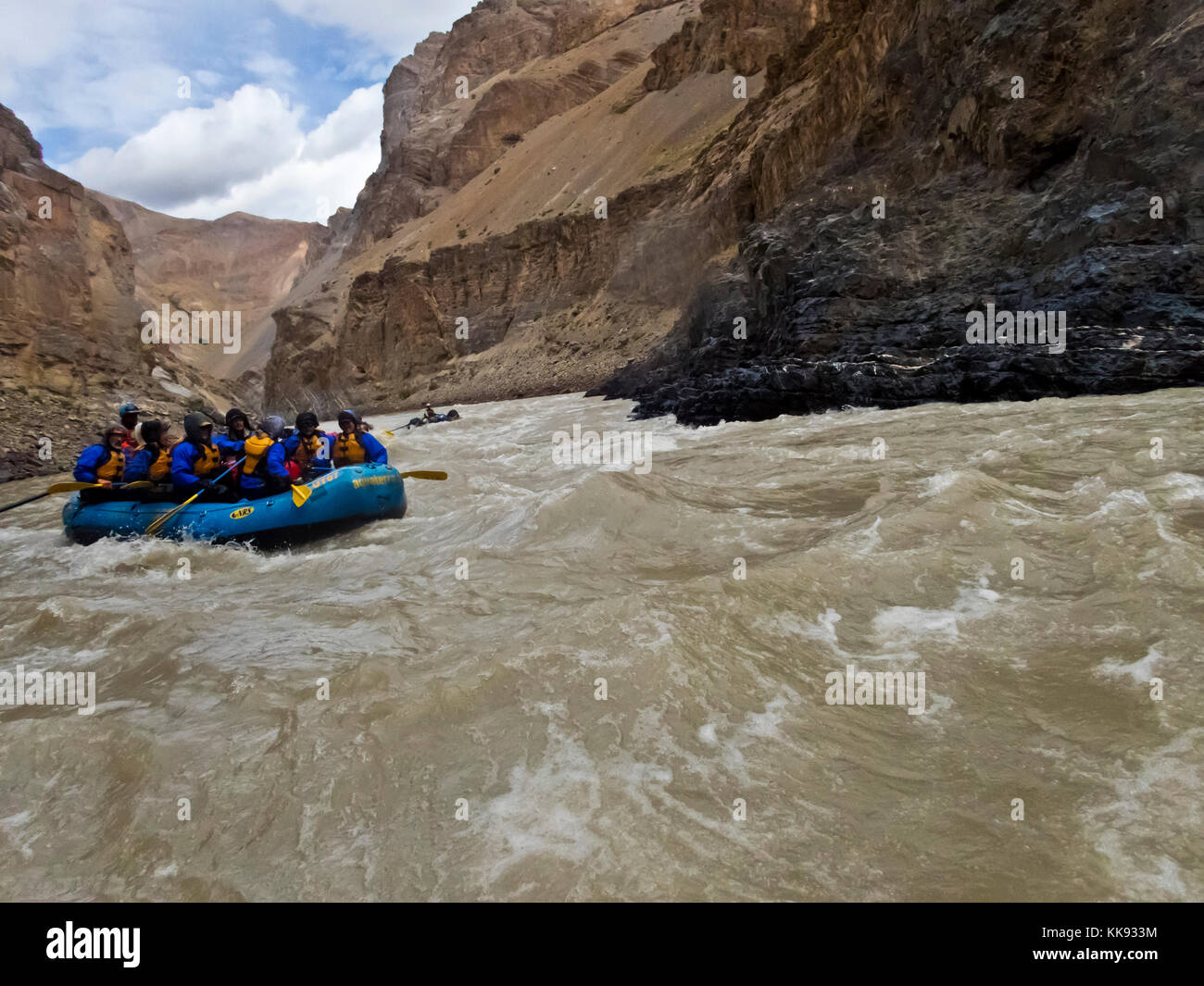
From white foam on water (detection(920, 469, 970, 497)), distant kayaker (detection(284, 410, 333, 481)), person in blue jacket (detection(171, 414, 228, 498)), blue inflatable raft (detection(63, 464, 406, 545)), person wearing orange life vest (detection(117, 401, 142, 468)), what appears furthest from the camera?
person wearing orange life vest (detection(117, 401, 142, 468))

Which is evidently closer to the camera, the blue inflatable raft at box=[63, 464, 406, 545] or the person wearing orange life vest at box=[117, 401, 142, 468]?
the blue inflatable raft at box=[63, 464, 406, 545]

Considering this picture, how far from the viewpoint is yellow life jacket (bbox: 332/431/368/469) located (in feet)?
25.4

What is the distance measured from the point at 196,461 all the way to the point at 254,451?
754 millimetres

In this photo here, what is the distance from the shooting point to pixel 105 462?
761cm

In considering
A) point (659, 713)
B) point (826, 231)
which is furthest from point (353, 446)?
point (826, 231)

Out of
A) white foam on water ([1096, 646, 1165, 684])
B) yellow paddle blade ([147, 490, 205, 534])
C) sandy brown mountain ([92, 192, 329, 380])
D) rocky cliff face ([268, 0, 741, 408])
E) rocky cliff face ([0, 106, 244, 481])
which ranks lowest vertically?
white foam on water ([1096, 646, 1165, 684])

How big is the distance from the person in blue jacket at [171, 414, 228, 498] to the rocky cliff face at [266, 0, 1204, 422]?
7.40 meters

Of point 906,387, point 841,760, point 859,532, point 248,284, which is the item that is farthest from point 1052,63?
point 248,284

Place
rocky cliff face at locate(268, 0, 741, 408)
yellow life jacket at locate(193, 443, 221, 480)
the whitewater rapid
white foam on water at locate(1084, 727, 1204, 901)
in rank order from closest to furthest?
white foam on water at locate(1084, 727, 1204, 901) < the whitewater rapid < yellow life jacket at locate(193, 443, 221, 480) < rocky cliff face at locate(268, 0, 741, 408)

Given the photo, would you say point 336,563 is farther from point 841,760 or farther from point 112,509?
point 841,760

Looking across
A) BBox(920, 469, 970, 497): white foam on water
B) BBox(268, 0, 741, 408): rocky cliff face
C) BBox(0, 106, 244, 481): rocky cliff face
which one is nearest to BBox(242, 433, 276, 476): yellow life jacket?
BBox(920, 469, 970, 497): white foam on water

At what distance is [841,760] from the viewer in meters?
2.47

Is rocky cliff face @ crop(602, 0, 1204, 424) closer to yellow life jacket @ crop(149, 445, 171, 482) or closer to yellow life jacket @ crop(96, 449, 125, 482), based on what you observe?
yellow life jacket @ crop(149, 445, 171, 482)

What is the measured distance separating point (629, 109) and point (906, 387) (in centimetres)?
3314
